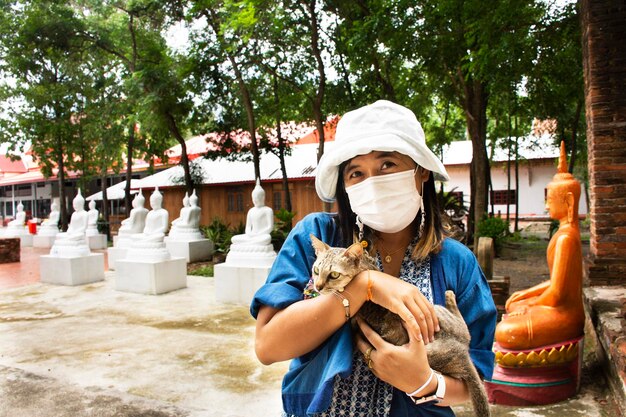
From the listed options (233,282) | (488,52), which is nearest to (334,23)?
(488,52)

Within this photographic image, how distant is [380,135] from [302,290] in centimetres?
53

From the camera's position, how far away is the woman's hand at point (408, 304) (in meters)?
1.22

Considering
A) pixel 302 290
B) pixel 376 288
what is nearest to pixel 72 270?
pixel 302 290

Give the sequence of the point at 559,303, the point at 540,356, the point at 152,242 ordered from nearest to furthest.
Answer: the point at 540,356
the point at 559,303
the point at 152,242

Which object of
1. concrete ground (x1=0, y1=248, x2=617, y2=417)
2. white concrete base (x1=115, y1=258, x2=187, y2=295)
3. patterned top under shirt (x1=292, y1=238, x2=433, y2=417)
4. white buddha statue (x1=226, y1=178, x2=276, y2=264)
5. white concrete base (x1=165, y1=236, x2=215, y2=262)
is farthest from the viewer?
white concrete base (x1=165, y1=236, x2=215, y2=262)

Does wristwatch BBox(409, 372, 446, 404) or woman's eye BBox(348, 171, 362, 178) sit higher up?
woman's eye BBox(348, 171, 362, 178)

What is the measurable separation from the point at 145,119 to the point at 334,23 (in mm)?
6561

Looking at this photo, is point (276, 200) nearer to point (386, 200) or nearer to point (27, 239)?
point (27, 239)

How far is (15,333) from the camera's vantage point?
6.14 m

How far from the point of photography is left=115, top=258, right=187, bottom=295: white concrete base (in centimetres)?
841

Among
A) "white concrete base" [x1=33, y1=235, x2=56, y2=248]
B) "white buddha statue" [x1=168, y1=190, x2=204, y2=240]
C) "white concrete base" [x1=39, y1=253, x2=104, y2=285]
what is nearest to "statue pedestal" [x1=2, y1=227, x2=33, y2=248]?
"white concrete base" [x1=33, y1=235, x2=56, y2=248]

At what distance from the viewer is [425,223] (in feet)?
5.19

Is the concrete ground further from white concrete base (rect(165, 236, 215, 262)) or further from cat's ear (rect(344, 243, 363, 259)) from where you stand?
white concrete base (rect(165, 236, 215, 262))

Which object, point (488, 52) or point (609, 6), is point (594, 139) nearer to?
point (609, 6)
